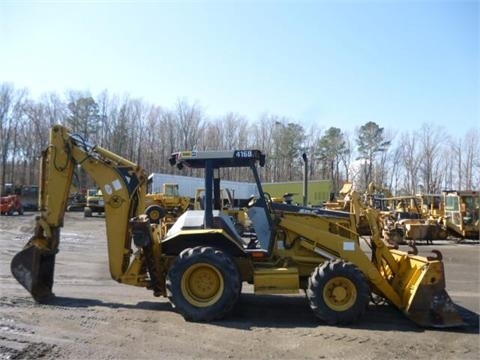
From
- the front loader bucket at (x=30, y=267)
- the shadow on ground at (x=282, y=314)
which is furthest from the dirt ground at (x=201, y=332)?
the front loader bucket at (x=30, y=267)

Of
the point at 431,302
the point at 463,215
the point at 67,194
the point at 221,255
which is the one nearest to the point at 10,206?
the point at 463,215

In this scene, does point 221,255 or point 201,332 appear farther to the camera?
point 221,255

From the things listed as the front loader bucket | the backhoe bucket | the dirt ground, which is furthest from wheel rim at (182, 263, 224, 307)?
the backhoe bucket

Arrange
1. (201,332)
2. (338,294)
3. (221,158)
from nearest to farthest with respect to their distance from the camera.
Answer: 1. (201,332)
2. (338,294)
3. (221,158)

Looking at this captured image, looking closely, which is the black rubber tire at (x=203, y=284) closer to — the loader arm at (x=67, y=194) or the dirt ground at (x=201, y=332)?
the dirt ground at (x=201, y=332)

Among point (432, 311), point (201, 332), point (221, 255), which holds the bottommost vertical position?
point (201, 332)

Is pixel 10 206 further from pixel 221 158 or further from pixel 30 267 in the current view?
pixel 221 158

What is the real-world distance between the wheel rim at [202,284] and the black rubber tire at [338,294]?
1.42 meters

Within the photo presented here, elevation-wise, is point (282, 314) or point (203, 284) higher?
point (203, 284)

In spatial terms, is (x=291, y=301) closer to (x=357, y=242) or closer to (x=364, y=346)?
(x=357, y=242)

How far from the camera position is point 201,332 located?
6.80m

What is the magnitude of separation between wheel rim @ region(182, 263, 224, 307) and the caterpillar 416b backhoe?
0.02 metres

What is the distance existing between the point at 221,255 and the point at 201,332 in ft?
3.97

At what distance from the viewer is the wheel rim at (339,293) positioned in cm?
733
